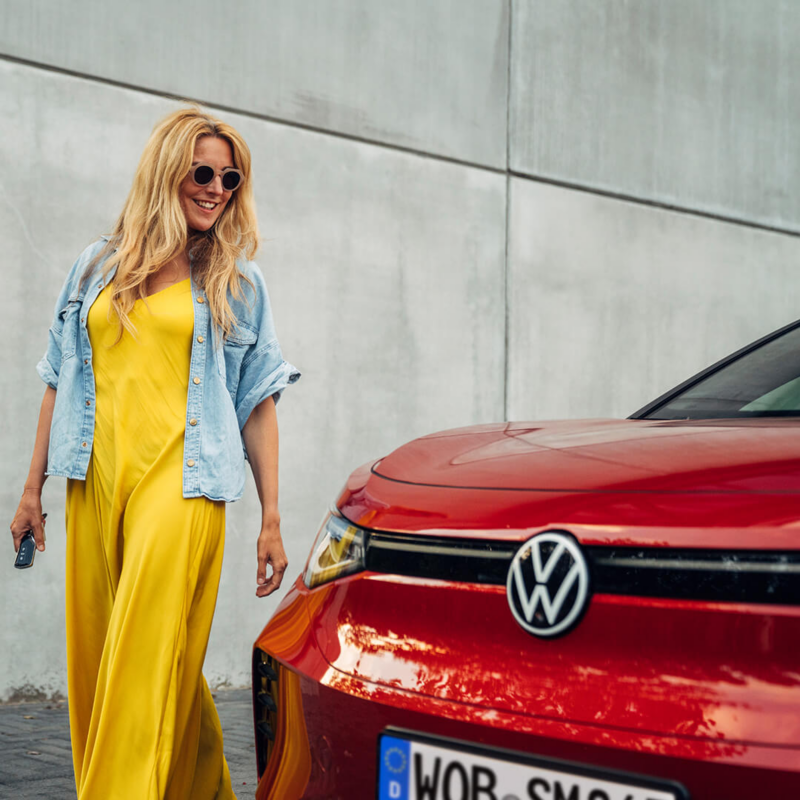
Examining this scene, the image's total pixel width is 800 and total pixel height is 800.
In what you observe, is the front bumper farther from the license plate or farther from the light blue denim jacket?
the light blue denim jacket

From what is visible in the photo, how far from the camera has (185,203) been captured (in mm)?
2555

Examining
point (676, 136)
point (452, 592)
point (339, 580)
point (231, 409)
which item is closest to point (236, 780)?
point (231, 409)

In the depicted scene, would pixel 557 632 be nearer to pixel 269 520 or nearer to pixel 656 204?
pixel 269 520

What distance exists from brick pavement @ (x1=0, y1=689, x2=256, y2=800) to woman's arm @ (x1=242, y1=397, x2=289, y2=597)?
36.1 inches

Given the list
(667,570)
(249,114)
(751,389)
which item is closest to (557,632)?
(667,570)

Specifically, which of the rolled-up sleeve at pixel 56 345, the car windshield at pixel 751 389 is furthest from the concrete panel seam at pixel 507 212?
the rolled-up sleeve at pixel 56 345

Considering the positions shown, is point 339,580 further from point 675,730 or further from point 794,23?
point 794,23

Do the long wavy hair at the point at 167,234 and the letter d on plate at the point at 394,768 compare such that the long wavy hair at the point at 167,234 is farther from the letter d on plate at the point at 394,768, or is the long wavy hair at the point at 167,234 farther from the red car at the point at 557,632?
the letter d on plate at the point at 394,768

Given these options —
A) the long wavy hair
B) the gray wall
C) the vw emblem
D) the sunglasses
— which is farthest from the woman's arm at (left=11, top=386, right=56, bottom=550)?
the gray wall

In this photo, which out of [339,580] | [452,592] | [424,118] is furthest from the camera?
[424,118]

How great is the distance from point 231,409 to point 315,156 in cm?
277

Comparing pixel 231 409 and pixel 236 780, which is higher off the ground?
pixel 231 409

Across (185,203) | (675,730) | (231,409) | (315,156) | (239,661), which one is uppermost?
(315,156)

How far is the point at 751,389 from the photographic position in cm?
233
